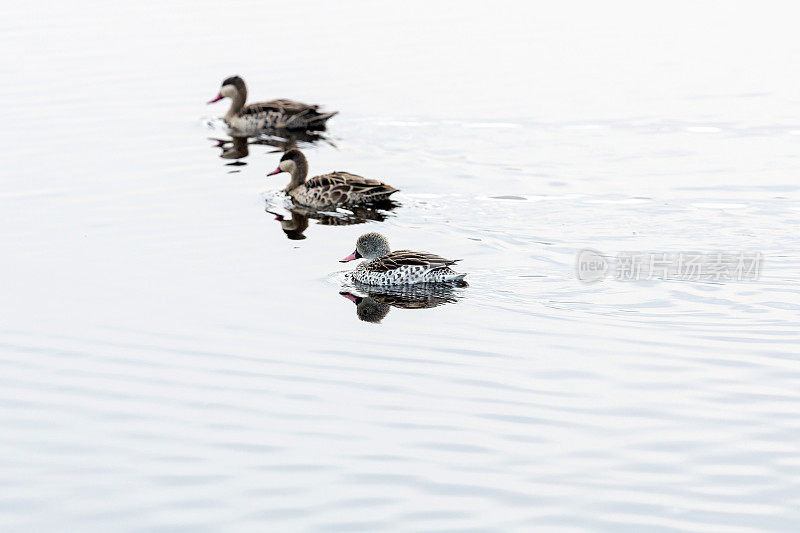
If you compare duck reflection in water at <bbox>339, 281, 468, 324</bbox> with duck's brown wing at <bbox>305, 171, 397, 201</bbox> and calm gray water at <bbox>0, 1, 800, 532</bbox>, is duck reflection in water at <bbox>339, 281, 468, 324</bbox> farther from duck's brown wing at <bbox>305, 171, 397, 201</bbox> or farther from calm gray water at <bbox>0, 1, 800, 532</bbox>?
duck's brown wing at <bbox>305, 171, 397, 201</bbox>

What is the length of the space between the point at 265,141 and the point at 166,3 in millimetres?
15780

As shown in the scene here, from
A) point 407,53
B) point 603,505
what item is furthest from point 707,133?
point 603,505

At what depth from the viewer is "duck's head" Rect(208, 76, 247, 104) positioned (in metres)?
23.5

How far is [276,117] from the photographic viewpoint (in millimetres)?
22312

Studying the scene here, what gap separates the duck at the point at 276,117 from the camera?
2192cm

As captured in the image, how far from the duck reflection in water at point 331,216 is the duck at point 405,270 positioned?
8.92ft

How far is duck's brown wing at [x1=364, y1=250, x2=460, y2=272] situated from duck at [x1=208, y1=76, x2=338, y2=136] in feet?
29.5

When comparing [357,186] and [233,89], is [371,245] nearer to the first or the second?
[357,186]

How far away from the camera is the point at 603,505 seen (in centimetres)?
791

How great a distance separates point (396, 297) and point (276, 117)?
10249mm
